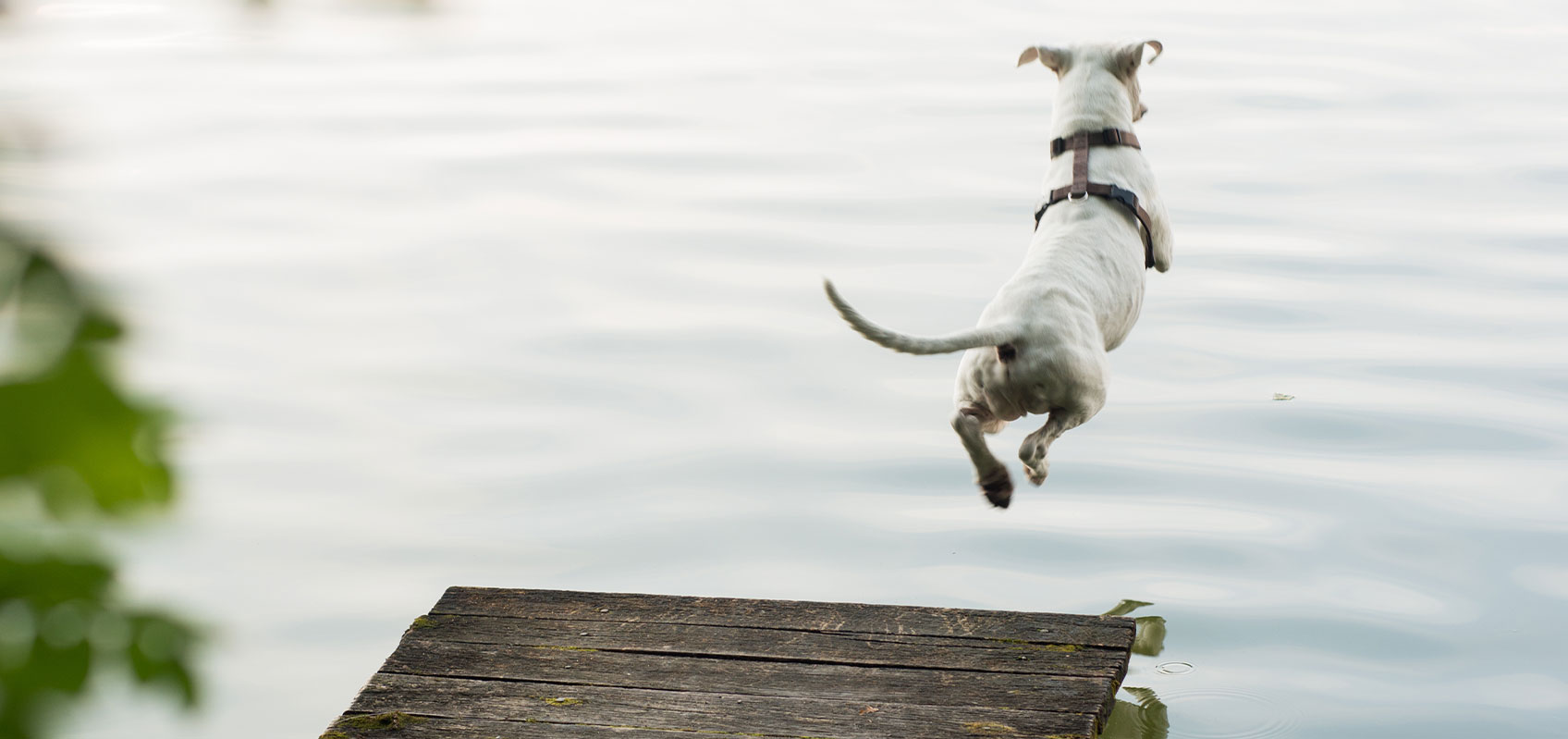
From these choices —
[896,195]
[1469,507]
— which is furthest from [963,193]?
[1469,507]

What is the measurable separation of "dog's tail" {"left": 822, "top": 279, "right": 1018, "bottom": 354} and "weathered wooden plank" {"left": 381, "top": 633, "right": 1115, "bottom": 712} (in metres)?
0.87

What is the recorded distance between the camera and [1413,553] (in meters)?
5.71

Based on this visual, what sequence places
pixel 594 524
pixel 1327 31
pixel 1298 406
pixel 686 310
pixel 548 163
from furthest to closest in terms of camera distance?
pixel 1327 31, pixel 548 163, pixel 686 310, pixel 1298 406, pixel 594 524

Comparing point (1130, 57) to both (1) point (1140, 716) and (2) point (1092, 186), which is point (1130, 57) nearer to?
(2) point (1092, 186)

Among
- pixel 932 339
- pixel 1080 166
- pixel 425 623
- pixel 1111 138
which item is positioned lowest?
pixel 425 623

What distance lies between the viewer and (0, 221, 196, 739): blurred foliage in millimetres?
575

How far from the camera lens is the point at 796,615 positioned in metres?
4.39

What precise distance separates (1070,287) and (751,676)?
52.0 inches

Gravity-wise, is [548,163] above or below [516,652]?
above

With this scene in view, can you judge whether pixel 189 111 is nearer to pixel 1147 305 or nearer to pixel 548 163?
pixel 548 163

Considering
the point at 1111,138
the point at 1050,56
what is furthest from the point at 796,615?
the point at 1050,56

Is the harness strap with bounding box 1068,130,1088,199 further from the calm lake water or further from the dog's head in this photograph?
the calm lake water

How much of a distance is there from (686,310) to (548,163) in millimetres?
3231

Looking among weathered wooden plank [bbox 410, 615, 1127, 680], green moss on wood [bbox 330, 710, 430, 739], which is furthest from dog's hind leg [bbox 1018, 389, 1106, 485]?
green moss on wood [bbox 330, 710, 430, 739]
